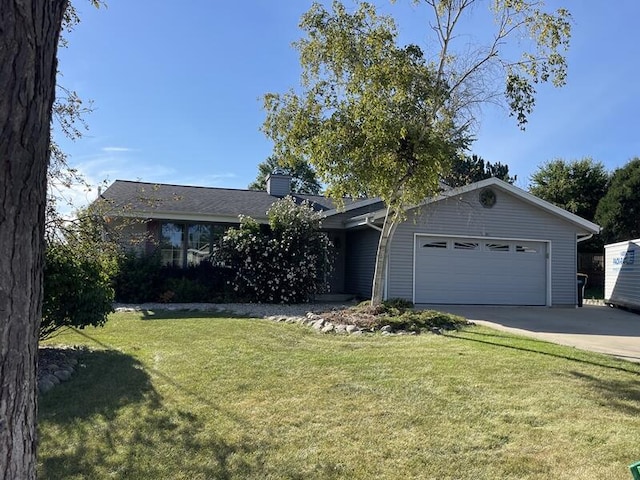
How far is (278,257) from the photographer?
1437 cm

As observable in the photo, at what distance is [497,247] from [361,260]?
4143 millimetres

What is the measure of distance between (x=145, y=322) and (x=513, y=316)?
8481 mm

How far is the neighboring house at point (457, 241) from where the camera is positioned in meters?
14.6

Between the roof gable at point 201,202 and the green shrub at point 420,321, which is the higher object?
the roof gable at point 201,202

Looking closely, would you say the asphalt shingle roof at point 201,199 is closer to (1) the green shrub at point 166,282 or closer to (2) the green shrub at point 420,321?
(1) the green shrub at point 166,282

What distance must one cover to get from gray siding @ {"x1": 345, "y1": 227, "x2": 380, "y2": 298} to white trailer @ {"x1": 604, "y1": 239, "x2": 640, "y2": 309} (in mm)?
7732

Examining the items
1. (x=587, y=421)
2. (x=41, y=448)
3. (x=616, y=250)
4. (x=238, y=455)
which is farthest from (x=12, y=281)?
(x=616, y=250)

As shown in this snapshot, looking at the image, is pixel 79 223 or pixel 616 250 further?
pixel 616 250

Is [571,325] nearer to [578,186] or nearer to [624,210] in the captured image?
[624,210]

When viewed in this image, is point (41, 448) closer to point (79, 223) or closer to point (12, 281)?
point (12, 281)

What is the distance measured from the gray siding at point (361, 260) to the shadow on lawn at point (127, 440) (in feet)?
34.5

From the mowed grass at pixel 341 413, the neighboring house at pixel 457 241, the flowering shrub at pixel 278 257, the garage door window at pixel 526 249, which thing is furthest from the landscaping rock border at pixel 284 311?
the garage door window at pixel 526 249

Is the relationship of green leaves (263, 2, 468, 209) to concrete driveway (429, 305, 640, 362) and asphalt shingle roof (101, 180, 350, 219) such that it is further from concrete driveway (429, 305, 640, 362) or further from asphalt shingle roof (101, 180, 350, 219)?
asphalt shingle roof (101, 180, 350, 219)

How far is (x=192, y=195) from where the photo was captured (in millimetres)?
17250
